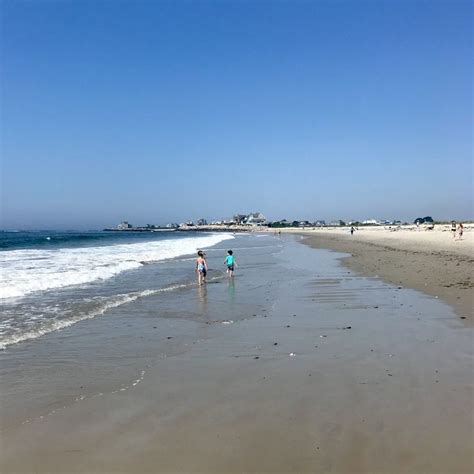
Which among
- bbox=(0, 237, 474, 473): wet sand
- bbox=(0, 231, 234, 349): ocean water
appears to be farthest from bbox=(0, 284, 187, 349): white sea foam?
bbox=(0, 237, 474, 473): wet sand

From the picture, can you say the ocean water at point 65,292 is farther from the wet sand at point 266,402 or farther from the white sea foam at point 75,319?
the wet sand at point 266,402

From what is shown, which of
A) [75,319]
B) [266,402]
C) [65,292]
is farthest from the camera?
[65,292]

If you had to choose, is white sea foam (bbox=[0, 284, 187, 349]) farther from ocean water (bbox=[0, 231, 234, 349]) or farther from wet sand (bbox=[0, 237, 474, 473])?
wet sand (bbox=[0, 237, 474, 473])

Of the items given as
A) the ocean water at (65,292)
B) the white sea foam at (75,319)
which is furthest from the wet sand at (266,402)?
the ocean water at (65,292)

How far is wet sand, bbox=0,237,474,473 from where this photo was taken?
13.7 ft

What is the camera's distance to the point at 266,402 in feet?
18.0

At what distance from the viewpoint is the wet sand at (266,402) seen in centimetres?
416

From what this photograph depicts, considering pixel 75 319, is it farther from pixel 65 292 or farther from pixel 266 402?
pixel 266 402

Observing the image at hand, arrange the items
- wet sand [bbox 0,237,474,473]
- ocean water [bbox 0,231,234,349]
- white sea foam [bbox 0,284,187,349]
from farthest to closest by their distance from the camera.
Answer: ocean water [bbox 0,231,234,349] < white sea foam [bbox 0,284,187,349] < wet sand [bbox 0,237,474,473]

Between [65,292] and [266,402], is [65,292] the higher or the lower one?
the lower one

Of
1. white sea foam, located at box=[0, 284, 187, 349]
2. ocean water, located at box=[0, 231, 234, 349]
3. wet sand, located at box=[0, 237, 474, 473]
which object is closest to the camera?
wet sand, located at box=[0, 237, 474, 473]

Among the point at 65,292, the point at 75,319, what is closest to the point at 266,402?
the point at 75,319

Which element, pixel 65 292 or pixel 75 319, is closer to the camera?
pixel 75 319

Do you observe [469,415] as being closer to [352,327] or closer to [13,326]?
[352,327]
